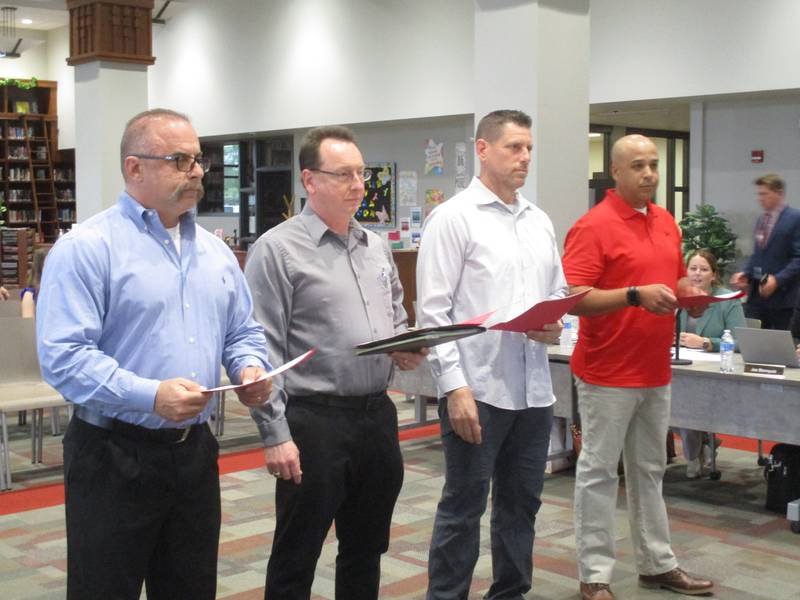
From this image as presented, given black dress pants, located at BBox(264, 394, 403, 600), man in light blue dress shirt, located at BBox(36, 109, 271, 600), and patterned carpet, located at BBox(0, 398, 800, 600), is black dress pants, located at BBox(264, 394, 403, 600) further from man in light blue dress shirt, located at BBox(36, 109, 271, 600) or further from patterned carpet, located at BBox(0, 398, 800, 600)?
patterned carpet, located at BBox(0, 398, 800, 600)

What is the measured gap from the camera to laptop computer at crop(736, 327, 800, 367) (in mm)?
4781

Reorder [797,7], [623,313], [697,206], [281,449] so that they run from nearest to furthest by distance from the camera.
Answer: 1. [281,449]
2. [623,313]
3. [797,7]
4. [697,206]

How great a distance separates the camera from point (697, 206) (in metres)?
10.6

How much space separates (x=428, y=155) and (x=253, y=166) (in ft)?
12.8

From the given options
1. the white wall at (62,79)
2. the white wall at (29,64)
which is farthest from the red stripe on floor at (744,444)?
the white wall at (29,64)

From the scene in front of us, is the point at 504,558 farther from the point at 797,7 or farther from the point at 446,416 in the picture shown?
the point at 797,7

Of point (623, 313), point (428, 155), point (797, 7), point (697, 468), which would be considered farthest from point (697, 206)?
point (623, 313)

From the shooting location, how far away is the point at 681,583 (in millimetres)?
3900

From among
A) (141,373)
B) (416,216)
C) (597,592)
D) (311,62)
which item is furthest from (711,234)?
(141,373)

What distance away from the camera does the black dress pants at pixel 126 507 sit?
229cm

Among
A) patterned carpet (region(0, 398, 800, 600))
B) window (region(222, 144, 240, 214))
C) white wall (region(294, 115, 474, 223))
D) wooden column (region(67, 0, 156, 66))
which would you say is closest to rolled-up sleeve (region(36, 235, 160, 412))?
patterned carpet (region(0, 398, 800, 600))

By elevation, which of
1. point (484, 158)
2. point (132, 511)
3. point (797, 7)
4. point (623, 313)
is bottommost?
point (132, 511)

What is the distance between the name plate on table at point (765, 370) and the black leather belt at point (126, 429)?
329 centimetres

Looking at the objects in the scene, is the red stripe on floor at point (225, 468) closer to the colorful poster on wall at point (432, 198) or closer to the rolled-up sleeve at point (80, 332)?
the rolled-up sleeve at point (80, 332)
